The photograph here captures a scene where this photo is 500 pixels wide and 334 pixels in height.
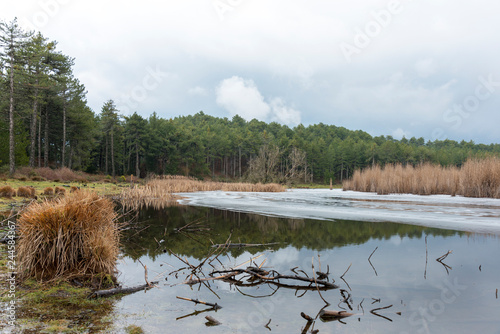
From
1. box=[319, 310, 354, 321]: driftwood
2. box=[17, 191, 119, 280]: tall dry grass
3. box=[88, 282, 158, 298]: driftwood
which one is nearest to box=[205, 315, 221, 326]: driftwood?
box=[319, 310, 354, 321]: driftwood

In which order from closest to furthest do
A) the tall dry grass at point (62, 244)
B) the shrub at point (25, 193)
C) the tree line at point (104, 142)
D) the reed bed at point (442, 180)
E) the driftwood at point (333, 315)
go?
1. the driftwood at point (333, 315)
2. the tall dry grass at point (62, 244)
3. the shrub at point (25, 193)
4. the reed bed at point (442, 180)
5. the tree line at point (104, 142)

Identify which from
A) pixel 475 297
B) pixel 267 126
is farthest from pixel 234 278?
pixel 267 126

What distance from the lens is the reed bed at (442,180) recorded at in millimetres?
16625

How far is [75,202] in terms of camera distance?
4.62m

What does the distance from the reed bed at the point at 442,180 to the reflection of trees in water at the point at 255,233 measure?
1059 cm

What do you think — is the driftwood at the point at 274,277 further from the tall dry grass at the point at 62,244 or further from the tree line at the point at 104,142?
the tree line at the point at 104,142

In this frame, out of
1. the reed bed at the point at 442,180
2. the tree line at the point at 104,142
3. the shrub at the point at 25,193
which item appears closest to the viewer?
the shrub at the point at 25,193

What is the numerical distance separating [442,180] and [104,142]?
5221 cm

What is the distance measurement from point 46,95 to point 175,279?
42.9m

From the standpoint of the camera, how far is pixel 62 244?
422 cm

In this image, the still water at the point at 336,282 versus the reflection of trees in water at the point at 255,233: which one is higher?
the still water at the point at 336,282

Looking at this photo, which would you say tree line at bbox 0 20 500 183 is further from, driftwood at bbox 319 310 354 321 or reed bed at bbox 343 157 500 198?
driftwood at bbox 319 310 354 321

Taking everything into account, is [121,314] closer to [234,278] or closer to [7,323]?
[7,323]

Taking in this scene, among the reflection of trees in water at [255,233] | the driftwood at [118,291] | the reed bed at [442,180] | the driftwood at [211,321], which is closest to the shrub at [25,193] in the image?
the reflection of trees in water at [255,233]
